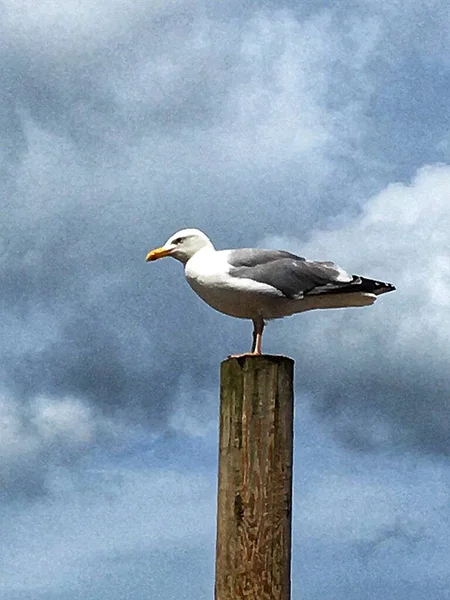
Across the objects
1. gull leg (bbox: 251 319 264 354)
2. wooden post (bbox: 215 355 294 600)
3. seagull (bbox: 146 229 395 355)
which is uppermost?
seagull (bbox: 146 229 395 355)

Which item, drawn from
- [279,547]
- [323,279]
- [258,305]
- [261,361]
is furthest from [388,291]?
[279,547]

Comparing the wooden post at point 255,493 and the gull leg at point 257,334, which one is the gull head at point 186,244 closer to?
the gull leg at point 257,334

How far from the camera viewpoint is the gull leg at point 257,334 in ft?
24.5

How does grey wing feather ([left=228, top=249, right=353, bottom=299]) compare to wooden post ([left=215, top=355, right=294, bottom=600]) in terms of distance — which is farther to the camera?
grey wing feather ([left=228, top=249, right=353, bottom=299])

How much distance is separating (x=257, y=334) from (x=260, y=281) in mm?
410

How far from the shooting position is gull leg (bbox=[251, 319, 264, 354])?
7.45 meters

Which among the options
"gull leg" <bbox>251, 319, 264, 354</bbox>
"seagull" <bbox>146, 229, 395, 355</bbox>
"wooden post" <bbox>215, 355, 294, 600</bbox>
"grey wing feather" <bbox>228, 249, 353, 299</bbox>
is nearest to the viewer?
"wooden post" <bbox>215, 355, 294, 600</bbox>

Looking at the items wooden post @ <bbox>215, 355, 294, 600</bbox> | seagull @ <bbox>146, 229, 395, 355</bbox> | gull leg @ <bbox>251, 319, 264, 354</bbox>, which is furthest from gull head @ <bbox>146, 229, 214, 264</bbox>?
wooden post @ <bbox>215, 355, 294, 600</bbox>

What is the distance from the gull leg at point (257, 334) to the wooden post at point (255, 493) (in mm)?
1310

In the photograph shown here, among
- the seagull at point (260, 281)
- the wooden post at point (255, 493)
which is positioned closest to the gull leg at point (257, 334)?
the seagull at point (260, 281)

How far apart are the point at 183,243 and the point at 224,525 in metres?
2.61

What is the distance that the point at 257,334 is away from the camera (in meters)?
7.50

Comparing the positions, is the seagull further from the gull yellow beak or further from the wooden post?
the wooden post

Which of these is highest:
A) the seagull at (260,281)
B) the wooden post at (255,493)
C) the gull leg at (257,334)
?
the seagull at (260,281)
